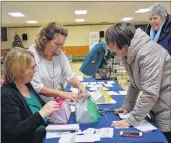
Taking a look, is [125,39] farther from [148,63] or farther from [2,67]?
[2,67]

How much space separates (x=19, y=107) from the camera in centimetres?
132

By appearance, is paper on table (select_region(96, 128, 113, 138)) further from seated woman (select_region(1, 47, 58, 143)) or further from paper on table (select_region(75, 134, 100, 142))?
seated woman (select_region(1, 47, 58, 143))

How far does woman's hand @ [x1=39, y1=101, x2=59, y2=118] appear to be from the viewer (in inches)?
52.1

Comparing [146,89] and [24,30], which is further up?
[24,30]

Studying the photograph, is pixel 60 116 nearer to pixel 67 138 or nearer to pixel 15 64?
pixel 67 138

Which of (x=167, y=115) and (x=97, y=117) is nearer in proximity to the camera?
(x=167, y=115)

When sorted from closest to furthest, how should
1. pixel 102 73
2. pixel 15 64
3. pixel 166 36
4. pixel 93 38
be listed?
pixel 15 64 → pixel 166 36 → pixel 102 73 → pixel 93 38

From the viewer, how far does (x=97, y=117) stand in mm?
1531

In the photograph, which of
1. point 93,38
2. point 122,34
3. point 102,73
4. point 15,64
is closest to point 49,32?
point 15,64

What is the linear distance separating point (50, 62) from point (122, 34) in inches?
28.6

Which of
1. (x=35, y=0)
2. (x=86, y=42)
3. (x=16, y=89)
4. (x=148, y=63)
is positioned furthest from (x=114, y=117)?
(x=86, y=42)

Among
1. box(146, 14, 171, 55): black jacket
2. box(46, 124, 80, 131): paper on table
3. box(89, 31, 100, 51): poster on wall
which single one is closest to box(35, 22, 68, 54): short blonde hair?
box(46, 124, 80, 131): paper on table

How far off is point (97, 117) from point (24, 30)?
12.0 m

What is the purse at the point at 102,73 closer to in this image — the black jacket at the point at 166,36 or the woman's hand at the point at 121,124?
the black jacket at the point at 166,36
